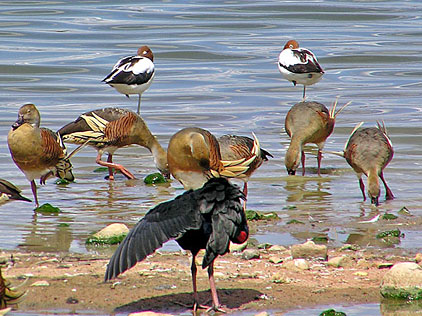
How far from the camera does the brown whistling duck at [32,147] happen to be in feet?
32.6

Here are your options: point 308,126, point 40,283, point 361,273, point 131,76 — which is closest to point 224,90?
point 131,76

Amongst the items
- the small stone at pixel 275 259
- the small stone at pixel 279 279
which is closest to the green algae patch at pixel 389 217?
the small stone at pixel 275 259

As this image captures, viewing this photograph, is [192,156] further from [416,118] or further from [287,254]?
[416,118]

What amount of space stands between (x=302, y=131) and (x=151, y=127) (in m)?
3.71

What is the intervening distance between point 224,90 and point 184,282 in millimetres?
12139

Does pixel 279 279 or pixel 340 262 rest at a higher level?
pixel 340 262

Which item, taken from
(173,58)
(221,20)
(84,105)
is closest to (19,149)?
(84,105)

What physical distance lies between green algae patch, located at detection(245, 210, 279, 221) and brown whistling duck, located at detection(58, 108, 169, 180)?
9.96ft

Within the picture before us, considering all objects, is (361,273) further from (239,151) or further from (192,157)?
(239,151)

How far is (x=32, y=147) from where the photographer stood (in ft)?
32.6

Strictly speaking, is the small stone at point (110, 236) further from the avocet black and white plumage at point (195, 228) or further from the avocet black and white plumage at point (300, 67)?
the avocet black and white plumage at point (300, 67)

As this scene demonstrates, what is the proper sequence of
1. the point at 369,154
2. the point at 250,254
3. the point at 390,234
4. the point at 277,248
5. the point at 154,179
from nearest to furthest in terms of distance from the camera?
the point at 250,254 < the point at 277,248 < the point at 390,234 < the point at 369,154 < the point at 154,179

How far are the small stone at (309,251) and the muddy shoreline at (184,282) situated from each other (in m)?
0.08

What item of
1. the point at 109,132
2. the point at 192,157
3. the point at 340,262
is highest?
the point at 109,132
